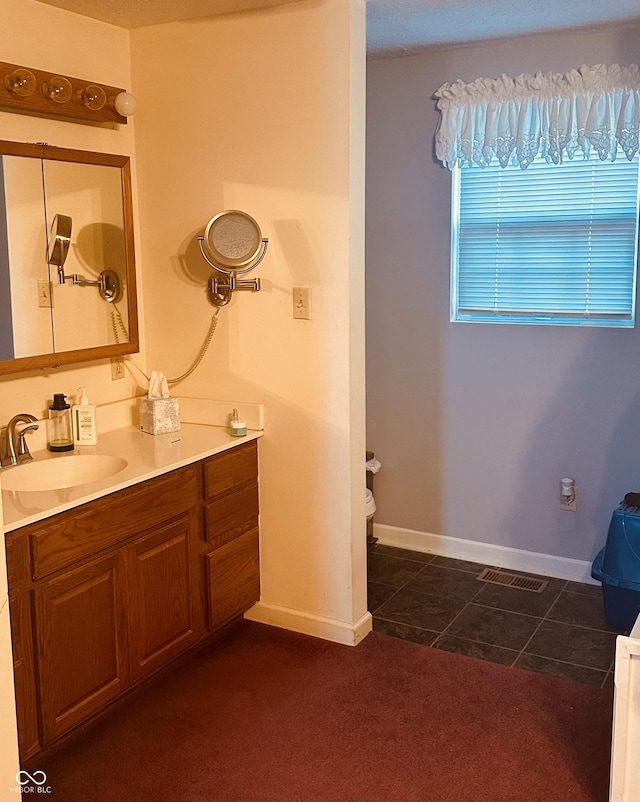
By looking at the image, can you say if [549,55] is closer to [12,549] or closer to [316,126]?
[316,126]

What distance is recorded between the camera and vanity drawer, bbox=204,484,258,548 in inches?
117

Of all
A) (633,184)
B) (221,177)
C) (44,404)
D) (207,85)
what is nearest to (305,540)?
(44,404)

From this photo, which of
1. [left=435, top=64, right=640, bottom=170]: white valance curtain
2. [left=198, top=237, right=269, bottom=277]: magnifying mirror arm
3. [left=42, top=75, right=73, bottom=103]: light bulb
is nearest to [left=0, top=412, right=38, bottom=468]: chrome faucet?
[left=198, top=237, right=269, bottom=277]: magnifying mirror arm

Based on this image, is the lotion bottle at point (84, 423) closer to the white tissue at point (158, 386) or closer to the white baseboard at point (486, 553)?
the white tissue at point (158, 386)

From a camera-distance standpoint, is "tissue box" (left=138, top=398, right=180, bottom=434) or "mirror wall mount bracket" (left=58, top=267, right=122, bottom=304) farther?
"tissue box" (left=138, top=398, right=180, bottom=434)

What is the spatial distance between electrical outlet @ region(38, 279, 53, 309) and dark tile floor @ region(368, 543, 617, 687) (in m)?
1.74

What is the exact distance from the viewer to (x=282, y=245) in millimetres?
3035

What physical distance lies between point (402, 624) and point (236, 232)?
1649 millimetres

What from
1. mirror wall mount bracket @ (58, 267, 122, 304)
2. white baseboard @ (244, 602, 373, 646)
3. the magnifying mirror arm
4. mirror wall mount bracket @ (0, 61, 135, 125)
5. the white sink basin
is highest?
mirror wall mount bracket @ (0, 61, 135, 125)

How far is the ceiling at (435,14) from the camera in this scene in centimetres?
288

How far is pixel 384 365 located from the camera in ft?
13.5

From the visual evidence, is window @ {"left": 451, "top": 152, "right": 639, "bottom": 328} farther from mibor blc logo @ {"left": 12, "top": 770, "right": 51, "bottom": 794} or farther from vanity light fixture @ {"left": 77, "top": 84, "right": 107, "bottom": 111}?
mibor blc logo @ {"left": 12, "top": 770, "right": 51, "bottom": 794}

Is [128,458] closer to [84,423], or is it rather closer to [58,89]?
[84,423]

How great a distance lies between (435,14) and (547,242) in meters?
1.05
